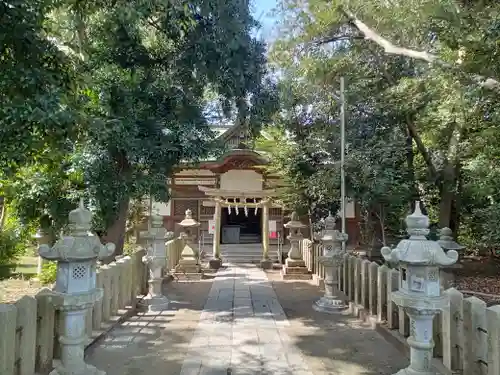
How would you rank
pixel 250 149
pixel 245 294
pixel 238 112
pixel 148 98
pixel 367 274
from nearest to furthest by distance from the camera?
pixel 367 274, pixel 148 98, pixel 238 112, pixel 245 294, pixel 250 149

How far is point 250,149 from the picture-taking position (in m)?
15.0

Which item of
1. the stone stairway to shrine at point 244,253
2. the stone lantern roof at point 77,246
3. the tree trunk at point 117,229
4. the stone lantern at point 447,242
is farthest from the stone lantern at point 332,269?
the stone stairway to shrine at point 244,253

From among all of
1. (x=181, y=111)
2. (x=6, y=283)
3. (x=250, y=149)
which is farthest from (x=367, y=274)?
(x=250, y=149)

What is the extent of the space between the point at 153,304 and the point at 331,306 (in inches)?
117

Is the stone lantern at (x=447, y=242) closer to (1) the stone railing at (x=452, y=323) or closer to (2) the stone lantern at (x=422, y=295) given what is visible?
(1) the stone railing at (x=452, y=323)

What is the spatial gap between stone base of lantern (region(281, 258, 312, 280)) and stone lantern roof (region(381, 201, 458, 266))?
7.12m

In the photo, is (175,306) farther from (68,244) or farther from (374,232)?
(374,232)

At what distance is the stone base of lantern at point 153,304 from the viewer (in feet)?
23.0

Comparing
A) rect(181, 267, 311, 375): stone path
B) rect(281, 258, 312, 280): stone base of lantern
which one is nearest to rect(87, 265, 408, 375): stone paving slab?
rect(181, 267, 311, 375): stone path

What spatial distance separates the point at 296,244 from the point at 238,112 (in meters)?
4.81

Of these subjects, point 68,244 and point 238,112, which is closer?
point 68,244

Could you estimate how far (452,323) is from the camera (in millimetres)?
3961

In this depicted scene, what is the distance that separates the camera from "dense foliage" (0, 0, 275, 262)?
6207 millimetres

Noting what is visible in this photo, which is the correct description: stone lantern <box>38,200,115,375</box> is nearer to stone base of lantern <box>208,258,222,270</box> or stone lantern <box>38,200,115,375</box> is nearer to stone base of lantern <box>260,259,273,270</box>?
stone base of lantern <box>208,258,222,270</box>
